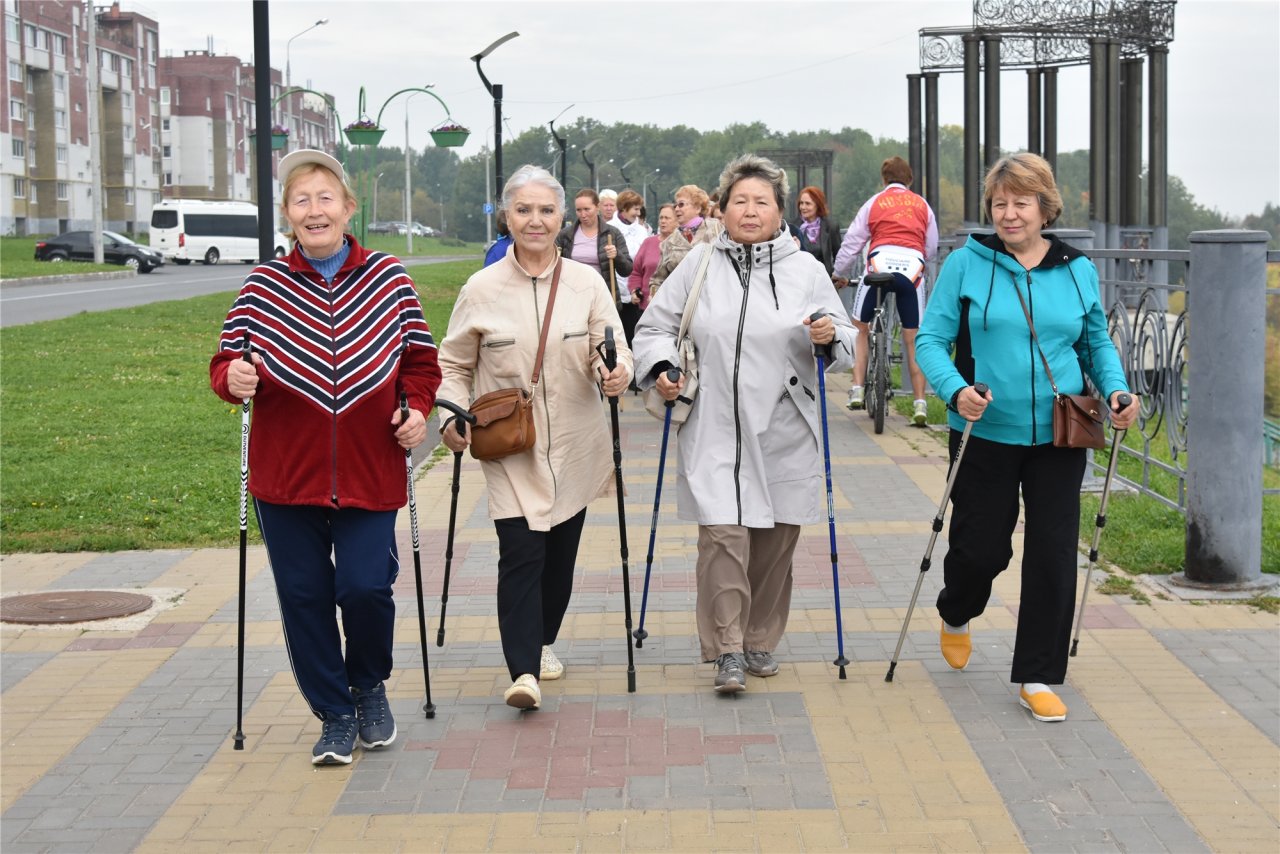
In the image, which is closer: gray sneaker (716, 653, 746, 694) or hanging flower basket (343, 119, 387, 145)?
gray sneaker (716, 653, 746, 694)

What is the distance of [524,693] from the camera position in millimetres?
5430

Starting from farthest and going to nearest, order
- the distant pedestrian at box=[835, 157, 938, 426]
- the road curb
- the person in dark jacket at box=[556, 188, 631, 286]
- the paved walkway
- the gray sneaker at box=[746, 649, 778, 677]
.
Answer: the road curb → the person in dark jacket at box=[556, 188, 631, 286] → the distant pedestrian at box=[835, 157, 938, 426] → the gray sneaker at box=[746, 649, 778, 677] → the paved walkway

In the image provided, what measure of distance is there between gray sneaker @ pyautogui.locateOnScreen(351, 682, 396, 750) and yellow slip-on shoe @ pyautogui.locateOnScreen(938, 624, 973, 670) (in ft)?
6.83

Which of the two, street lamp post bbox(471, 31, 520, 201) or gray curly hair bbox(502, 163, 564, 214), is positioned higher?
street lamp post bbox(471, 31, 520, 201)

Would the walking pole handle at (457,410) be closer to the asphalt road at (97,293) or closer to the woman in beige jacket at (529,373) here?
the woman in beige jacket at (529,373)

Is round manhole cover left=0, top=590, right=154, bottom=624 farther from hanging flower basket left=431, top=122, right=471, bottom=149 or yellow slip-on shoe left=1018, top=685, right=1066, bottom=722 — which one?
hanging flower basket left=431, top=122, right=471, bottom=149

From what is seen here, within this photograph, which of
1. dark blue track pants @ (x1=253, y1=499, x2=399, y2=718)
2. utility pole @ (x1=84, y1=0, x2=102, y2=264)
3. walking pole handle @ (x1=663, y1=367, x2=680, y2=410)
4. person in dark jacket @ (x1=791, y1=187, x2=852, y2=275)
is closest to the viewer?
dark blue track pants @ (x1=253, y1=499, x2=399, y2=718)

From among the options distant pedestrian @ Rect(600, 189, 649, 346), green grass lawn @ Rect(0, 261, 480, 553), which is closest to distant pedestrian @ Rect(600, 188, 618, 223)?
distant pedestrian @ Rect(600, 189, 649, 346)

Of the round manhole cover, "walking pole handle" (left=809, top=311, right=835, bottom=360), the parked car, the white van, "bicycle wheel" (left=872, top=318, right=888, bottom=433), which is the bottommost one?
the round manhole cover

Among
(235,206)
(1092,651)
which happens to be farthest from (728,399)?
(235,206)

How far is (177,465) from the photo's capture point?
38.0 feet

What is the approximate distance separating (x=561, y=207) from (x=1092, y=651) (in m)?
2.67

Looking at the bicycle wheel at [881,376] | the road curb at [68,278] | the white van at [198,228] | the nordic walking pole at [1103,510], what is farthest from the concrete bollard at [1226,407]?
the white van at [198,228]

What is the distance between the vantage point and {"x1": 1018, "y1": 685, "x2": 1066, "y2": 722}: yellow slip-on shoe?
536 centimetres
